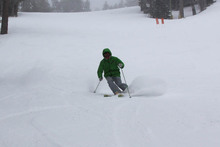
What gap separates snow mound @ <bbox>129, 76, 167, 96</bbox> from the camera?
5.26 metres

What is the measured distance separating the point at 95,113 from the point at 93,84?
326 cm

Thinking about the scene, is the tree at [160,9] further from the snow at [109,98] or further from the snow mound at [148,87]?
the snow mound at [148,87]

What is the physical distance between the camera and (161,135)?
10.0 feet

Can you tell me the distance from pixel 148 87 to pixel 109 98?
3.87 feet

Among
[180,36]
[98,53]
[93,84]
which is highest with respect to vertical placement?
[180,36]

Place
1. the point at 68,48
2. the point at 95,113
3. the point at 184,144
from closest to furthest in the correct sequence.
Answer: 1. the point at 184,144
2. the point at 95,113
3. the point at 68,48

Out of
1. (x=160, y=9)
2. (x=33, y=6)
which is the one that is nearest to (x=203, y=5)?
(x=160, y=9)

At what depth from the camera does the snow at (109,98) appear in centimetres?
310

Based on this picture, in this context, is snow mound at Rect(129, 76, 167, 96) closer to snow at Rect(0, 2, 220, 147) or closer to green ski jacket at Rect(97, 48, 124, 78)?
snow at Rect(0, 2, 220, 147)

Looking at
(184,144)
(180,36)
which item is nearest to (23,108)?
(184,144)

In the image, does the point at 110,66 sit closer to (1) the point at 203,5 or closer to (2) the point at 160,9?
(2) the point at 160,9

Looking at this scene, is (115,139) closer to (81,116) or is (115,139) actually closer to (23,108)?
(81,116)

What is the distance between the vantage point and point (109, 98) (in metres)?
5.35

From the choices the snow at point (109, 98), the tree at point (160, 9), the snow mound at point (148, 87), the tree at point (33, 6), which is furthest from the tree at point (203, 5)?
the tree at point (33, 6)
